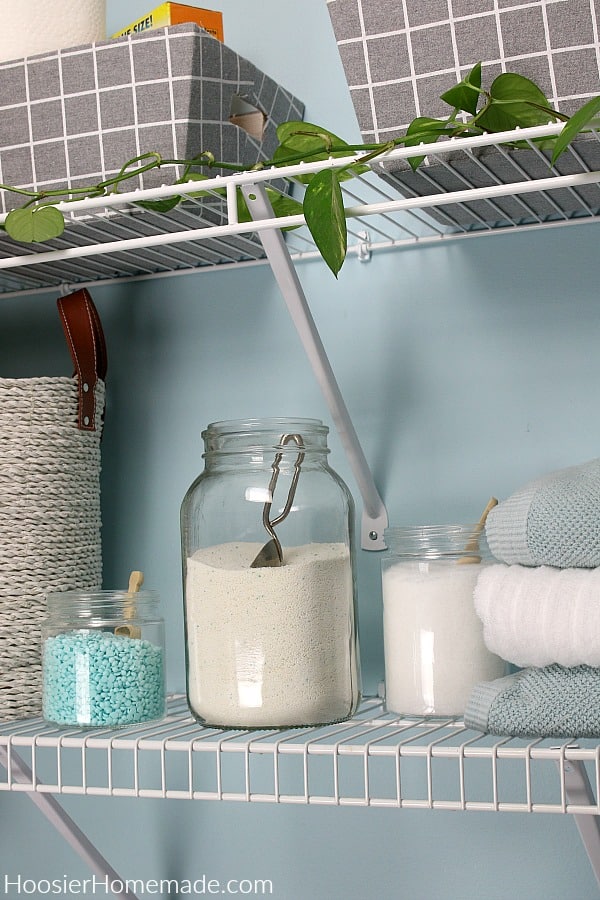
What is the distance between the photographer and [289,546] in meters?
0.85

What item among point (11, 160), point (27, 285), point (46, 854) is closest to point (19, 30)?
point (11, 160)

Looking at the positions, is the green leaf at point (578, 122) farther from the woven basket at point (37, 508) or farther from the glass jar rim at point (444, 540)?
the woven basket at point (37, 508)

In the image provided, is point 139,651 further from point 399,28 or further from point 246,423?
point 399,28

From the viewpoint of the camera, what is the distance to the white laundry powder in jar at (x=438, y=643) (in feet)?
2.69

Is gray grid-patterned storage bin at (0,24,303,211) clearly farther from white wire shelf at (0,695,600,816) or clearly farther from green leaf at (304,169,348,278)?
white wire shelf at (0,695,600,816)

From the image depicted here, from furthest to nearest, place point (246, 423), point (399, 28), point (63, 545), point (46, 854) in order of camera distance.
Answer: point (46, 854) < point (63, 545) < point (246, 423) < point (399, 28)

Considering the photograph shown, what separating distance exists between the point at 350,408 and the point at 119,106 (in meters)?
0.35

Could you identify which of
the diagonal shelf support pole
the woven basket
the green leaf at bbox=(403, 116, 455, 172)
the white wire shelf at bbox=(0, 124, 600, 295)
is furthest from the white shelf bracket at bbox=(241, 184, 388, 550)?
→ the diagonal shelf support pole

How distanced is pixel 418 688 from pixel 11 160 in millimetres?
571

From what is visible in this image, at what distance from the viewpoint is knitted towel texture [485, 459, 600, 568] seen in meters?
0.72

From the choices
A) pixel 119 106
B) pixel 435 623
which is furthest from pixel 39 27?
pixel 435 623

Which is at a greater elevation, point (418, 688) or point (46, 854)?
point (418, 688)

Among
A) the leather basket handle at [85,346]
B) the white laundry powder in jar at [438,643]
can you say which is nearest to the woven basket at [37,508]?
the leather basket handle at [85,346]

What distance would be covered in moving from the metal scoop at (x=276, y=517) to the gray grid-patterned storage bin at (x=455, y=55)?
0.23m
